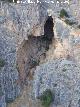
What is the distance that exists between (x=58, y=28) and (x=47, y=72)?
6291 mm

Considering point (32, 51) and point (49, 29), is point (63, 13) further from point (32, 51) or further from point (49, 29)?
point (32, 51)

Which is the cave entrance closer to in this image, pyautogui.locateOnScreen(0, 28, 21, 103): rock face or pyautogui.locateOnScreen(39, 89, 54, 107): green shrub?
pyautogui.locateOnScreen(0, 28, 21, 103): rock face

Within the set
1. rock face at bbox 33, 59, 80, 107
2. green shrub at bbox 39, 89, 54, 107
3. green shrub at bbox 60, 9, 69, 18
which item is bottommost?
green shrub at bbox 39, 89, 54, 107

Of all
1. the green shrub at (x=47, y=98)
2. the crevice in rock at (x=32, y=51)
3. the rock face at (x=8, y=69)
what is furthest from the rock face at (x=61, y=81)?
the crevice in rock at (x=32, y=51)

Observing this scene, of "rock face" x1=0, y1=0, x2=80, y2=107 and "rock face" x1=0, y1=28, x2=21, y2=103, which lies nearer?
"rock face" x1=0, y1=0, x2=80, y2=107

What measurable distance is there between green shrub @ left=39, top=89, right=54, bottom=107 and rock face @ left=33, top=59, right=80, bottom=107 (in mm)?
587

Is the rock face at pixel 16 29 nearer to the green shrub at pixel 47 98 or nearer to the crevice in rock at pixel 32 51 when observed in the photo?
the crevice in rock at pixel 32 51

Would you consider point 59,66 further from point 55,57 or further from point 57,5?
point 57,5

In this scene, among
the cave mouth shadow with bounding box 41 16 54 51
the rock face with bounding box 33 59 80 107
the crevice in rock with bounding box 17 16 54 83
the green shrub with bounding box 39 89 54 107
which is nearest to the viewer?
Result: the rock face with bounding box 33 59 80 107

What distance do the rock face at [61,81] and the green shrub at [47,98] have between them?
0.59 m

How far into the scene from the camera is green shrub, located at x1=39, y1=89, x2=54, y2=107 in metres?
65.2

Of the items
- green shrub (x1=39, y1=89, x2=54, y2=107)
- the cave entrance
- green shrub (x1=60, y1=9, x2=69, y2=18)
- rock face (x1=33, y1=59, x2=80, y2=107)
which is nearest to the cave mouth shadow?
the cave entrance

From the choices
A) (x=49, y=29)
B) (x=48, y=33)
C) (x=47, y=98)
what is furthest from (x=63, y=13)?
(x=47, y=98)

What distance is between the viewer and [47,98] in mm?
65250
